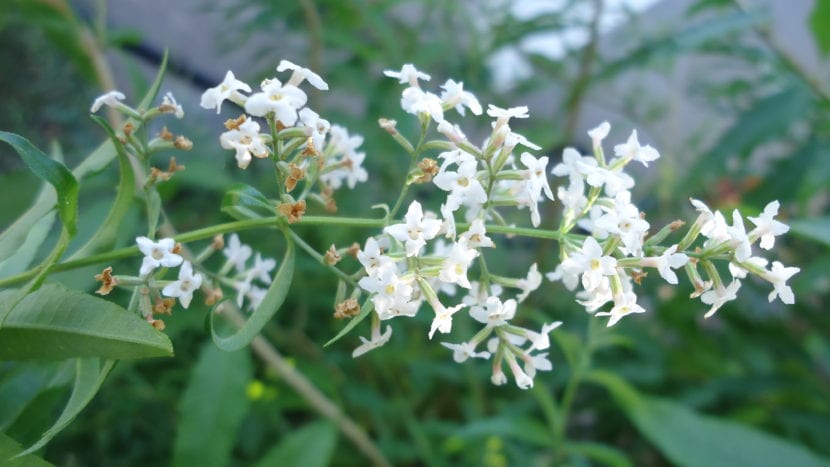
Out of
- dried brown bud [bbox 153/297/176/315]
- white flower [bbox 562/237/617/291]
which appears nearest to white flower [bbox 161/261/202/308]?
dried brown bud [bbox 153/297/176/315]

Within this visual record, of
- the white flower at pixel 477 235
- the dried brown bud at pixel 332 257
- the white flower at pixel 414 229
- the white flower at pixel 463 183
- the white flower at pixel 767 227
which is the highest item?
the white flower at pixel 767 227

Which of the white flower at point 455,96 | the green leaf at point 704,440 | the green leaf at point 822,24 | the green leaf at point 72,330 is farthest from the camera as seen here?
the green leaf at point 822,24

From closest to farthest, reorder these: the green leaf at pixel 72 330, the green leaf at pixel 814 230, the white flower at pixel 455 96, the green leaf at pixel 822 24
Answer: the green leaf at pixel 72 330 → the white flower at pixel 455 96 → the green leaf at pixel 814 230 → the green leaf at pixel 822 24

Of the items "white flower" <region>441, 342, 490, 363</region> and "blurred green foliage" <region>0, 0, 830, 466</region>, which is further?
"blurred green foliage" <region>0, 0, 830, 466</region>

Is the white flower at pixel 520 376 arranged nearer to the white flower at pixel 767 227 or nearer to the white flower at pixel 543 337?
the white flower at pixel 543 337

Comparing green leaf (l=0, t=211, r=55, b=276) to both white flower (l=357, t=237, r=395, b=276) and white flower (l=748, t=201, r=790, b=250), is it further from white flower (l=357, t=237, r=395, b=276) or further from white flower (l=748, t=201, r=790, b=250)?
white flower (l=748, t=201, r=790, b=250)

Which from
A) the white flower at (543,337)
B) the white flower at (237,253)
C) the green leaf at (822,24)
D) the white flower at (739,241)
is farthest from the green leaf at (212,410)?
the green leaf at (822,24)

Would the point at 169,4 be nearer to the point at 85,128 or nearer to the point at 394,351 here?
the point at 85,128
